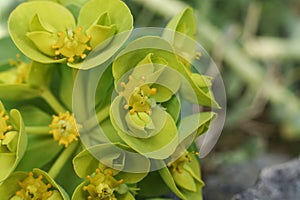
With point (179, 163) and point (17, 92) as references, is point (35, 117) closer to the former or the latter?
point (17, 92)

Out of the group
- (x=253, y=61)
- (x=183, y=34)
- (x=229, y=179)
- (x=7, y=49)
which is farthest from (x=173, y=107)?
(x=253, y=61)

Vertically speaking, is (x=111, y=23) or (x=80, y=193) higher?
(x=111, y=23)

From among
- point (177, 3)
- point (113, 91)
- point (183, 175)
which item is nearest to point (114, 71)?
point (113, 91)

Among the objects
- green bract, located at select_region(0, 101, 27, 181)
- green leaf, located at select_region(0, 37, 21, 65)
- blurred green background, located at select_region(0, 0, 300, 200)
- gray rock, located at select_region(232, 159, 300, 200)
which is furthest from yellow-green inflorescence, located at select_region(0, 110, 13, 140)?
blurred green background, located at select_region(0, 0, 300, 200)

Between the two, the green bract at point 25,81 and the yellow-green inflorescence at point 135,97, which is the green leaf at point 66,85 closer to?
the green bract at point 25,81

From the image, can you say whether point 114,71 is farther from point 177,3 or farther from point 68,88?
point 177,3

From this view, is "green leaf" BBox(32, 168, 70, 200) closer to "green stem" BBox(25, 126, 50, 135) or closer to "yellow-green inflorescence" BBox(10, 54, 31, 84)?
"green stem" BBox(25, 126, 50, 135)

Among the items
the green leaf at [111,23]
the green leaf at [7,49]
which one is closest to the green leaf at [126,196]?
the green leaf at [111,23]
